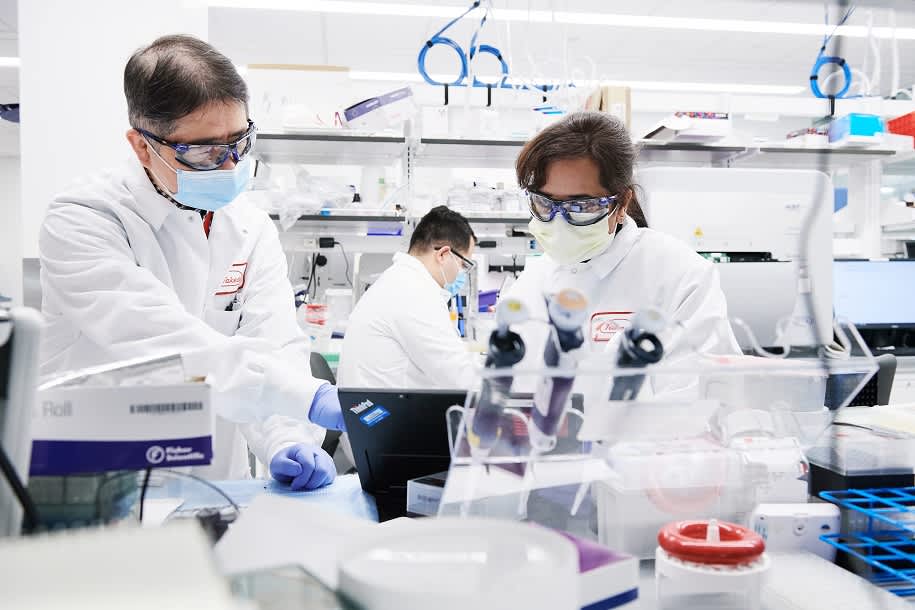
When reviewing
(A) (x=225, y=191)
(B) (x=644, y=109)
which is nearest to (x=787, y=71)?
(B) (x=644, y=109)

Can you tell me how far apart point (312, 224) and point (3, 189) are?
808cm

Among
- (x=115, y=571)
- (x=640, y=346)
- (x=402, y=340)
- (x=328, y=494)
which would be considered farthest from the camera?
(x=402, y=340)

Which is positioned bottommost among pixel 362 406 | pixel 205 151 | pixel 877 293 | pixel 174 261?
pixel 362 406

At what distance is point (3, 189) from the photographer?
9336 millimetres

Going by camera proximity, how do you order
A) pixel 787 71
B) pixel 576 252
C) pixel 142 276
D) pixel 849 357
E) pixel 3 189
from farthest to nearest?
pixel 3 189 → pixel 787 71 → pixel 576 252 → pixel 142 276 → pixel 849 357

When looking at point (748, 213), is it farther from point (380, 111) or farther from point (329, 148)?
point (329, 148)

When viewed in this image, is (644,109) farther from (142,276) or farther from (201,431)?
(201,431)

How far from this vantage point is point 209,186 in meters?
1.47

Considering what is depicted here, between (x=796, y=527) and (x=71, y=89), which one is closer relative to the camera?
(x=796, y=527)

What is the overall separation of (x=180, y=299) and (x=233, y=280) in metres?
0.14

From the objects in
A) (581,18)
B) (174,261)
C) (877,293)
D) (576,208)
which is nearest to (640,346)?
(576,208)

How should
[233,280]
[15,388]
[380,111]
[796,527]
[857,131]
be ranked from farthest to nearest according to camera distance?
[857,131]
[380,111]
[233,280]
[796,527]
[15,388]

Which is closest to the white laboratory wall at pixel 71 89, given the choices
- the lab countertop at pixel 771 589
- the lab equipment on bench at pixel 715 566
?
the lab countertop at pixel 771 589

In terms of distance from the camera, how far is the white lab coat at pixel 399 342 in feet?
7.84
